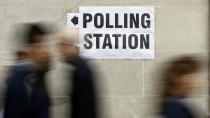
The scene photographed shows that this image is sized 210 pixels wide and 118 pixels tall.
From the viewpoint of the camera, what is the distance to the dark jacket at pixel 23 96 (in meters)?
5.71

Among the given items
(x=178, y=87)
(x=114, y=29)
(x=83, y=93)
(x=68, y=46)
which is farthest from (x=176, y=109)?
(x=114, y=29)

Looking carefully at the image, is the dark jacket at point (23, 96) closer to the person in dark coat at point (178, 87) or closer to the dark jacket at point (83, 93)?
the dark jacket at point (83, 93)

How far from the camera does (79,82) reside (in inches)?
230

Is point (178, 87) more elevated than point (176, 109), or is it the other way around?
point (178, 87)

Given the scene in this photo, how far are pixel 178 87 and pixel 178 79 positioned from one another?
62mm

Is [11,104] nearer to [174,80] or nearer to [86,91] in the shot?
[86,91]

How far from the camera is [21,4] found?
29.9 feet

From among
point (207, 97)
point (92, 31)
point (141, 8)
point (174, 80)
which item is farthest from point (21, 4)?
point (174, 80)

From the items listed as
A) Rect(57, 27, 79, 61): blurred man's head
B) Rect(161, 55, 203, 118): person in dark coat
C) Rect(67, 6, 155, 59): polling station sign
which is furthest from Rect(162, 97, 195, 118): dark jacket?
Rect(67, 6, 155, 59): polling station sign

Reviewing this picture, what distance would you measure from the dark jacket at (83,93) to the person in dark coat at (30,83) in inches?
9.7

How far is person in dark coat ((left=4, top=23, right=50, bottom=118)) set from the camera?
5719mm

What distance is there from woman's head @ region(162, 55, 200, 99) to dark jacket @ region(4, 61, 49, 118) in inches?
45.3

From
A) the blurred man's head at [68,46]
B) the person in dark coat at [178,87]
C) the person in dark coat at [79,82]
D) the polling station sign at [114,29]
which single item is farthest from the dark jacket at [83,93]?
the polling station sign at [114,29]

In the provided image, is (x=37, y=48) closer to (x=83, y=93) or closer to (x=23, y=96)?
(x=23, y=96)
